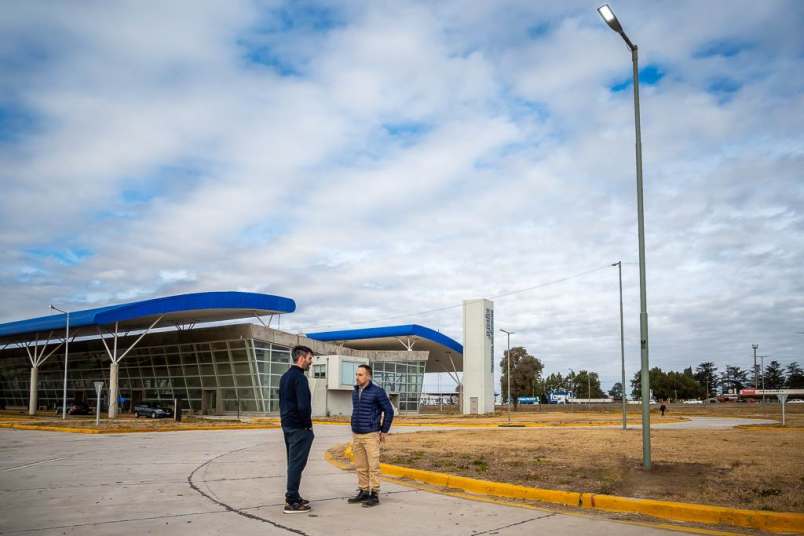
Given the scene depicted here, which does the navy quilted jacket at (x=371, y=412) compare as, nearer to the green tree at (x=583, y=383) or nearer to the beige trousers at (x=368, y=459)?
the beige trousers at (x=368, y=459)

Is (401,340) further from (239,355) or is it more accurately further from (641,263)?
(641,263)

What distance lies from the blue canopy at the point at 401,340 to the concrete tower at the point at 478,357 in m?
5.03

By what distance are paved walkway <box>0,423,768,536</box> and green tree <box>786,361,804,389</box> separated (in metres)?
194

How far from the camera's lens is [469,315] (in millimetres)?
64812

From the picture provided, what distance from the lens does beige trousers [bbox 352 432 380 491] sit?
8.59m

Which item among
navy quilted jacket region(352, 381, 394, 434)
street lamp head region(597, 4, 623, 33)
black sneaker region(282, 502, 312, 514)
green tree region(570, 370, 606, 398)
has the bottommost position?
green tree region(570, 370, 606, 398)

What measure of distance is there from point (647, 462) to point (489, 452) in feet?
15.6

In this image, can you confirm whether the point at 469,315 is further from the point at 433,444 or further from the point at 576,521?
the point at 576,521

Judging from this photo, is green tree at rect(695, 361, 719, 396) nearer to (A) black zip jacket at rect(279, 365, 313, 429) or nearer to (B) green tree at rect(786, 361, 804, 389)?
(B) green tree at rect(786, 361, 804, 389)

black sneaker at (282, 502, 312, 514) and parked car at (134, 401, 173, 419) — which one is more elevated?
black sneaker at (282, 502, 312, 514)

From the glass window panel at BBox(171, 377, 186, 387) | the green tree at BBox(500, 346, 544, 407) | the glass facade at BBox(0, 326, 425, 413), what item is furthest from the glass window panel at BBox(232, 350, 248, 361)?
the green tree at BBox(500, 346, 544, 407)

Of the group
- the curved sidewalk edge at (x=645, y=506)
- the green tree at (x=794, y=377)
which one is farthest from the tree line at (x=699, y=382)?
the curved sidewalk edge at (x=645, y=506)

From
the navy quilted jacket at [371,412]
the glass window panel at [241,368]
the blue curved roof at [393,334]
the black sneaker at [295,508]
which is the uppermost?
the blue curved roof at [393,334]

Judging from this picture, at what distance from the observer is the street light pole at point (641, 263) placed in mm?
11391
